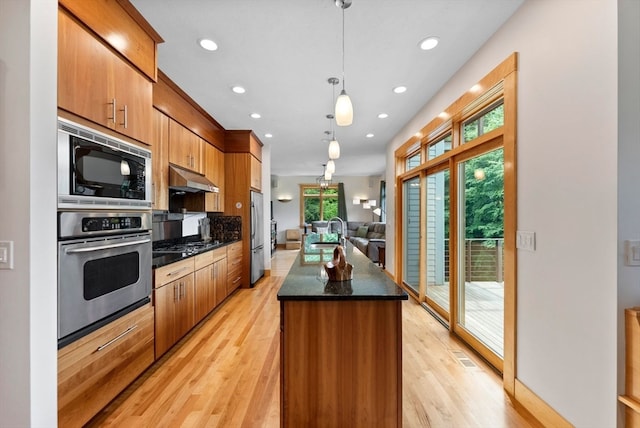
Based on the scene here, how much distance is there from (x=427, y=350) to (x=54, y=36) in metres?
3.51

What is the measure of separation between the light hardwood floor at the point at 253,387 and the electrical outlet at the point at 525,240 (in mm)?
1088

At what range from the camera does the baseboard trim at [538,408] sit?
1.64 meters

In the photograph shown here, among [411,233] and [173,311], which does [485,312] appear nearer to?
[411,233]

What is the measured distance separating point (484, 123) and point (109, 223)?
3.07 meters

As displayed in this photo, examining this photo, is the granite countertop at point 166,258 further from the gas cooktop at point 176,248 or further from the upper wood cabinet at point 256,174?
the upper wood cabinet at point 256,174

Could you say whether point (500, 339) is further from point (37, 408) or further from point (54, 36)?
point (54, 36)

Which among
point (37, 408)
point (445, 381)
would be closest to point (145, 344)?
point (37, 408)

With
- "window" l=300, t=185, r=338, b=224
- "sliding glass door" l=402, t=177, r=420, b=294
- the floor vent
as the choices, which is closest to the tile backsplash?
"sliding glass door" l=402, t=177, r=420, b=294

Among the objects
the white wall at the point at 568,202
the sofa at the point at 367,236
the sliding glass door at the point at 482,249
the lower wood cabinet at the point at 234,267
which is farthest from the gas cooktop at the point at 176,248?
the white wall at the point at 568,202

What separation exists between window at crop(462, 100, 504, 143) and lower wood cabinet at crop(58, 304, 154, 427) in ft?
10.5

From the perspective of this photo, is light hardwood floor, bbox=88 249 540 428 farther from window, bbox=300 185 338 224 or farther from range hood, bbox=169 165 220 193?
window, bbox=300 185 338 224

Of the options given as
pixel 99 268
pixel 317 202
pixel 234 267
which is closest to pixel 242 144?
pixel 234 267

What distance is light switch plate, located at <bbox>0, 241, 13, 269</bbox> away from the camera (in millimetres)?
1319

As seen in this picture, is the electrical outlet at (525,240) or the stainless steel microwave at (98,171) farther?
the electrical outlet at (525,240)
